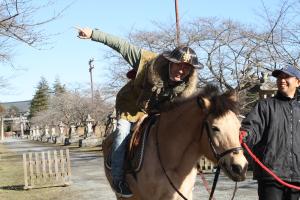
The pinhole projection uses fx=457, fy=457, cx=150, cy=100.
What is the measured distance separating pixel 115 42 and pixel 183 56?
3.19 ft

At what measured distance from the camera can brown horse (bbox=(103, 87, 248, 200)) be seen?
151 inches

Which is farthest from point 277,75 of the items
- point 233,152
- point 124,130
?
point 124,130

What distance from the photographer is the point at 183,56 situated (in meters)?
4.82

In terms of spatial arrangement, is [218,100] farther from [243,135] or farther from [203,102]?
[243,135]

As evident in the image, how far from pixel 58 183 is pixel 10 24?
670cm

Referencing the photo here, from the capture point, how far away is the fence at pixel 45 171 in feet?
48.2

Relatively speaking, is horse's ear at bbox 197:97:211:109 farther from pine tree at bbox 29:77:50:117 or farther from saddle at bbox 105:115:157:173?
pine tree at bbox 29:77:50:117

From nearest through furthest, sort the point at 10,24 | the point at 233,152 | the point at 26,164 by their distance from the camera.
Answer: the point at 233,152 → the point at 10,24 → the point at 26,164

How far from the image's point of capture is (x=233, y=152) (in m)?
3.77

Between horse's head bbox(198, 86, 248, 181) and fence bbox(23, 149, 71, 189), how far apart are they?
36.6ft

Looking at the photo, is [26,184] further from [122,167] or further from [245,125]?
[245,125]

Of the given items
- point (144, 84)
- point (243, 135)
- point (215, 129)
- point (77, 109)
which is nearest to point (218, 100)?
point (215, 129)

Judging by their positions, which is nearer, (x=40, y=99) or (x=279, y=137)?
(x=279, y=137)

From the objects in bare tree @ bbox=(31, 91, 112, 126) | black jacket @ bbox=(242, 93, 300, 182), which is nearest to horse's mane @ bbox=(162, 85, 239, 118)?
black jacket @ bbox=(242, 93, 300, 182)
